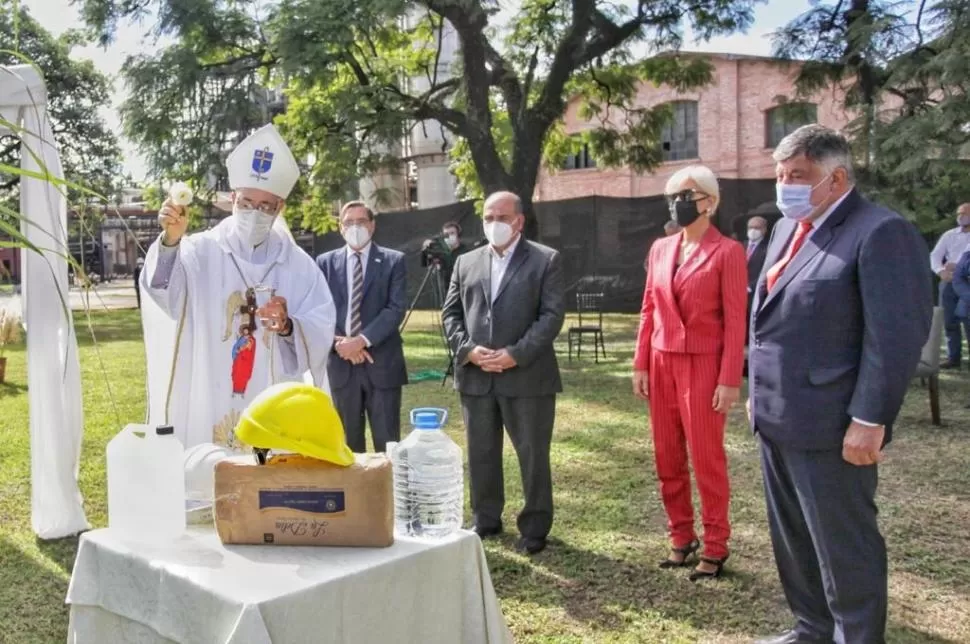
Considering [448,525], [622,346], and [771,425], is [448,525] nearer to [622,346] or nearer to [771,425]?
[771,425]

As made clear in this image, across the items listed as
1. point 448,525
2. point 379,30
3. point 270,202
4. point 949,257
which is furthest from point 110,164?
point 448,525

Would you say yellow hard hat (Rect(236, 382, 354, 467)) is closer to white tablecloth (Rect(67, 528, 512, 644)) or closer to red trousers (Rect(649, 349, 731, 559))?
white tablecloth (Rect(67, 528, 512, 644))

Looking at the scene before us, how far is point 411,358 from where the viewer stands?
43.1 feet

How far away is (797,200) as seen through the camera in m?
2.98

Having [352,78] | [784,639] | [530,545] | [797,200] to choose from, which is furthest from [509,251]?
[352,78]

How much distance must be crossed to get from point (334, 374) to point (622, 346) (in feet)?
30.2

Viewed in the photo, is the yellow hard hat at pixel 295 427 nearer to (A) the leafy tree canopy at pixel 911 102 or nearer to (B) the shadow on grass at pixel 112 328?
(A) the leafy tree canopy at pixel 911 102

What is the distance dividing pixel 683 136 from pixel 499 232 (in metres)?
25.7

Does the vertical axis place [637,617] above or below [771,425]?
below

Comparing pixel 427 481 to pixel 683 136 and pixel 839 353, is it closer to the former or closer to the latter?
pixel 839 353

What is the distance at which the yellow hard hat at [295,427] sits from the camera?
1942 mm

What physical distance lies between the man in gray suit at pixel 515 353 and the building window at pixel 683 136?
24.8m

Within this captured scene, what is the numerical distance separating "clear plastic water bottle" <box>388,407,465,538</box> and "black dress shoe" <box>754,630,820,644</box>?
5.69ft

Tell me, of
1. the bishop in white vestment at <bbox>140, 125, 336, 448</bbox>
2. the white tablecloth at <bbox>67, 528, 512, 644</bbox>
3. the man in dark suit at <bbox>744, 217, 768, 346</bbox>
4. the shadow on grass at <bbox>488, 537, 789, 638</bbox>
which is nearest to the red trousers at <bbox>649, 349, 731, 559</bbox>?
the shadow on grass at <bbox>488, 537, 789, 638</bbox>
